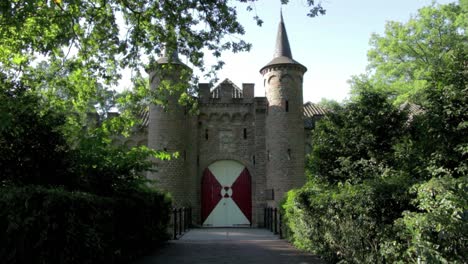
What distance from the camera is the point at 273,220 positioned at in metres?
17.8

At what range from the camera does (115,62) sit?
1085 centimetres

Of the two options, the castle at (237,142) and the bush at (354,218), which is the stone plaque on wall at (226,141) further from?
the bush at (354,218)

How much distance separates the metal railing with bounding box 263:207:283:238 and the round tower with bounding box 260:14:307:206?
889mm

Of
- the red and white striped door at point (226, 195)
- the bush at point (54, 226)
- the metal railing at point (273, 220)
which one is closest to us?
the bush at point (54, 226)

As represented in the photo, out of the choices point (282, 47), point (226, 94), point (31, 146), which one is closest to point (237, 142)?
point (226, 94)

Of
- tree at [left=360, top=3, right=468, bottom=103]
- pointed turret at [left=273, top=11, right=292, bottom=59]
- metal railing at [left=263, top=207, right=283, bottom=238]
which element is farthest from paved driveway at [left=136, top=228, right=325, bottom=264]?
tree at [left=360, top=3, right=468, bottom=103]

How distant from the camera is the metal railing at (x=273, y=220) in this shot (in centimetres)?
1495

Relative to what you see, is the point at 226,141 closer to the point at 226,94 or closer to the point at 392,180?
the point at 226,94

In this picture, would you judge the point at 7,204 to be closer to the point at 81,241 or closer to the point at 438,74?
the point at 81,241

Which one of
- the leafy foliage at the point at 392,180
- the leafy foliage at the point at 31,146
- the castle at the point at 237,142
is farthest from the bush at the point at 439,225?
the castle at the point at 237,142

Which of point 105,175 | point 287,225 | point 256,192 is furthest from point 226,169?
point 105,175

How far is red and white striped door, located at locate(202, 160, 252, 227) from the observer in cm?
2200

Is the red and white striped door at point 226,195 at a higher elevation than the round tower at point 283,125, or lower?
lower

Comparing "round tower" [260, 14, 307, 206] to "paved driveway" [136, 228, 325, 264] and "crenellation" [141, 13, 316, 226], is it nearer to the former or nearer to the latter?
"crenellation" [141, 13, 316, 226]
